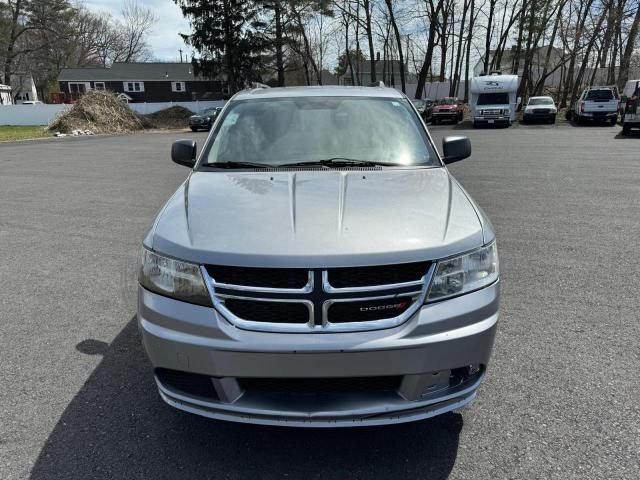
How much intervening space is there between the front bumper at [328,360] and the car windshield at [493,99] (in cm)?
2951

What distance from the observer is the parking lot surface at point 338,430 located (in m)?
2.46

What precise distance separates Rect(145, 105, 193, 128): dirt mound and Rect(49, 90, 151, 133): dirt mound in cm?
332

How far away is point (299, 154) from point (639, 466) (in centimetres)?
268

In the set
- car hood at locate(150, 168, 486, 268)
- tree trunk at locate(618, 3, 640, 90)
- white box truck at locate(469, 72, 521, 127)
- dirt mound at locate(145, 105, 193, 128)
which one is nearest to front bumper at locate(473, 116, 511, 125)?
white box truck at locate(469, 72, 521, 127)

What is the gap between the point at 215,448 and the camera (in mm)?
2590

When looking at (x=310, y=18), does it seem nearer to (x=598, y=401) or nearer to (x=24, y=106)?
(x=24, y=106)

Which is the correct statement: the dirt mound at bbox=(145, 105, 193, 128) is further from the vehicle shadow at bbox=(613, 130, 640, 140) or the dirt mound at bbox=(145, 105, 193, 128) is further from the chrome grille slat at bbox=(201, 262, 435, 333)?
the chrome grille slat at bbox=(201, 262, 435, 333)

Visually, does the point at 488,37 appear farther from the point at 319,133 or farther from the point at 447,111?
the point at 319,133

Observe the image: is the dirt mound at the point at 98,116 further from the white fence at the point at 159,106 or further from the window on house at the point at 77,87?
the window on house at the point at 77,87

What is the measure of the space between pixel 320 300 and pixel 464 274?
2.34 feet

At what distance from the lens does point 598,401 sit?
2.89 metres

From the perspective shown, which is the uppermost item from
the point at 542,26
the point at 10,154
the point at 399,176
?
the point at 542,26

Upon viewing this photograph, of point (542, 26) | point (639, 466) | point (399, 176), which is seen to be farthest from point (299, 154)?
point (542, 26)

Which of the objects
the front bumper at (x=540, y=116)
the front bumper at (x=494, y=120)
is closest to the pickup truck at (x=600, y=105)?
the front bumper at (x=540, y=116)
